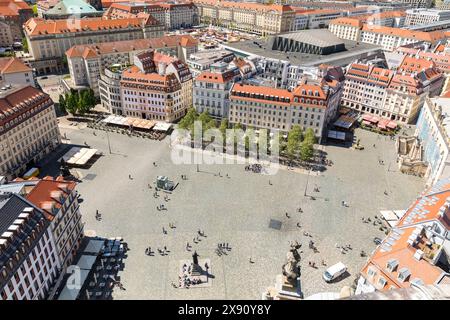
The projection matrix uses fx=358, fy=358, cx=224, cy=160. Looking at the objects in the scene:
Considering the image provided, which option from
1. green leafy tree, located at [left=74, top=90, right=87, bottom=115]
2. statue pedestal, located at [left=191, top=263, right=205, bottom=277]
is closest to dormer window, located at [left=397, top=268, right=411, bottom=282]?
statue pedestal, located at [left=191, top=263, right=205, bottom=277]

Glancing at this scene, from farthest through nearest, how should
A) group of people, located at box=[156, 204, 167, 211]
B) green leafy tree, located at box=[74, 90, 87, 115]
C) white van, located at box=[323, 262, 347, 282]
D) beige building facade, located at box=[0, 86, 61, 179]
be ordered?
green leafy tree, located at box=[74, 90, 87, 115], beige building facade, located at box=[0, 86, 61, 179], group of people, located at box=[156, 204, 167, 211], white van, located at box=[323, 262, 347, 282]

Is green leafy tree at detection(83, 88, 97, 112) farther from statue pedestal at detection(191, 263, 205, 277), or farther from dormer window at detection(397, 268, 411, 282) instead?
dormer window at detection(397, 268, 411, 282)

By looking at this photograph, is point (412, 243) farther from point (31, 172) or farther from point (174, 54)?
point (174, 54)

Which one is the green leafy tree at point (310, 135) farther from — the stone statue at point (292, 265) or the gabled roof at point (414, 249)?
the stone statue at point (292, 265)

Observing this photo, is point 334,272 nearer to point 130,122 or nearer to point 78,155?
point 78,155

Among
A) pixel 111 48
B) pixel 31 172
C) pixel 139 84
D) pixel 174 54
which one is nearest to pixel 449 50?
pixel 174 54
